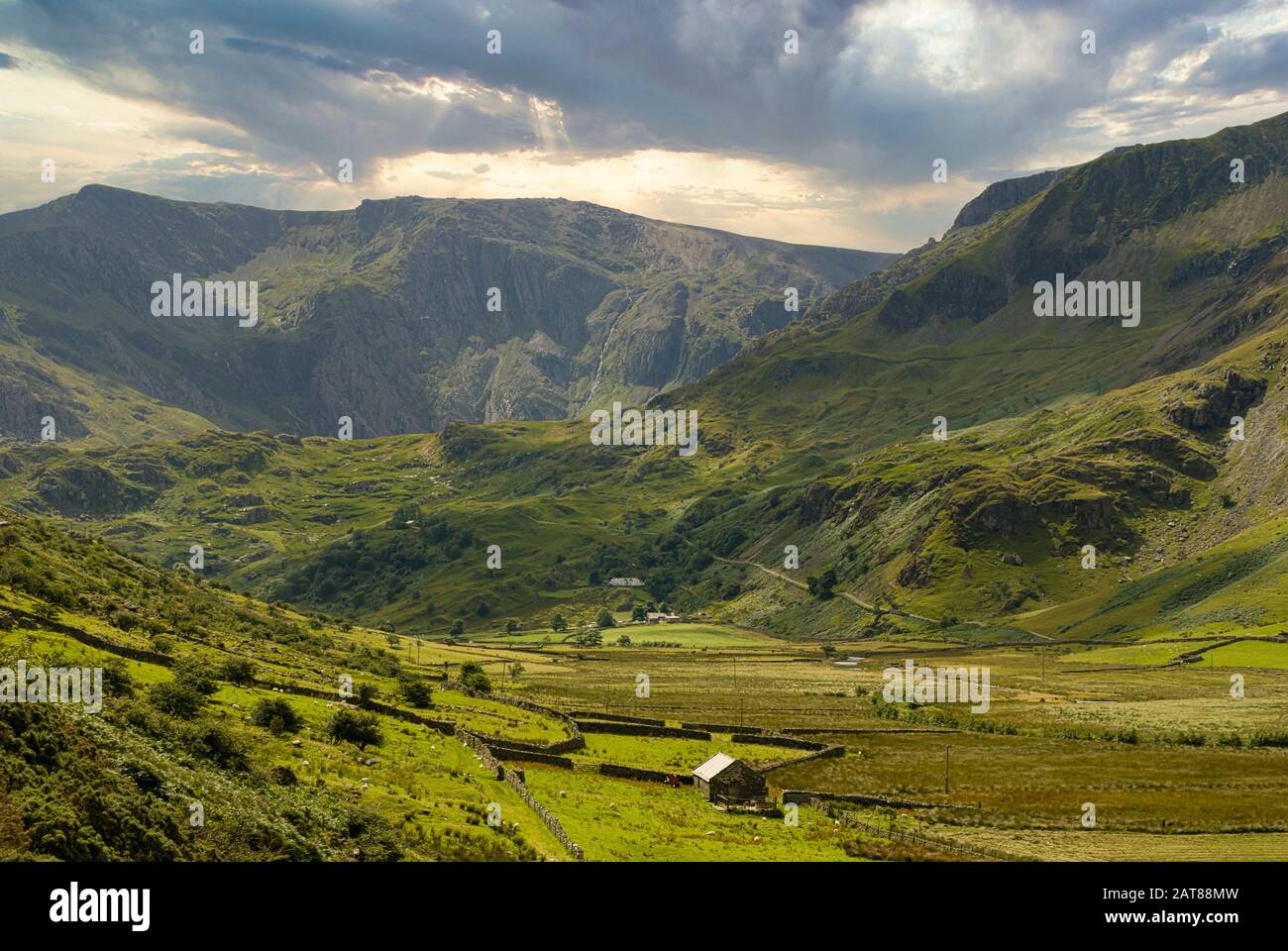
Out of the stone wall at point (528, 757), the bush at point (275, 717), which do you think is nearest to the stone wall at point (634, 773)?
the stone wall at point (528, 757)

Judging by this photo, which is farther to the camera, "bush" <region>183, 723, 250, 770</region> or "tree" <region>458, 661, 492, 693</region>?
"tree" <region>458, 661, 492, 693</region>

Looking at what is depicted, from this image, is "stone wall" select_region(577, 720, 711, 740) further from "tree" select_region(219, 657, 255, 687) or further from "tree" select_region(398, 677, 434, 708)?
"tree" select_region(219, 657, 255, 687)

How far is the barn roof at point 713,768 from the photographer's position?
3184 inches

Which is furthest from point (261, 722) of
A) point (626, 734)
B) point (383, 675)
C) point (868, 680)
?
point (868, 680)

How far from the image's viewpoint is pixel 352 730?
227ft

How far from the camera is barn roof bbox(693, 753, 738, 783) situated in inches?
3184

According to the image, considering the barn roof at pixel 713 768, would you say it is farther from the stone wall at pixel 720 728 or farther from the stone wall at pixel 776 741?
the stone wall at pixel 720 728

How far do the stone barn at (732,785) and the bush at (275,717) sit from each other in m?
31.0

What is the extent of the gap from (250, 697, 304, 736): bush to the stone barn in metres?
31.0

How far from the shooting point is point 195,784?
41875 millimetres

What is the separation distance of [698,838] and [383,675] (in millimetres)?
67978

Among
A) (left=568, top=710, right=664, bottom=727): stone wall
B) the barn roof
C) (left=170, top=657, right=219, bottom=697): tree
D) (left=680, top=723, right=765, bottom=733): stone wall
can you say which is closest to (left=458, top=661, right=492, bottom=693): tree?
(left=568, top=710, right=664, bottom=727): stone wall
